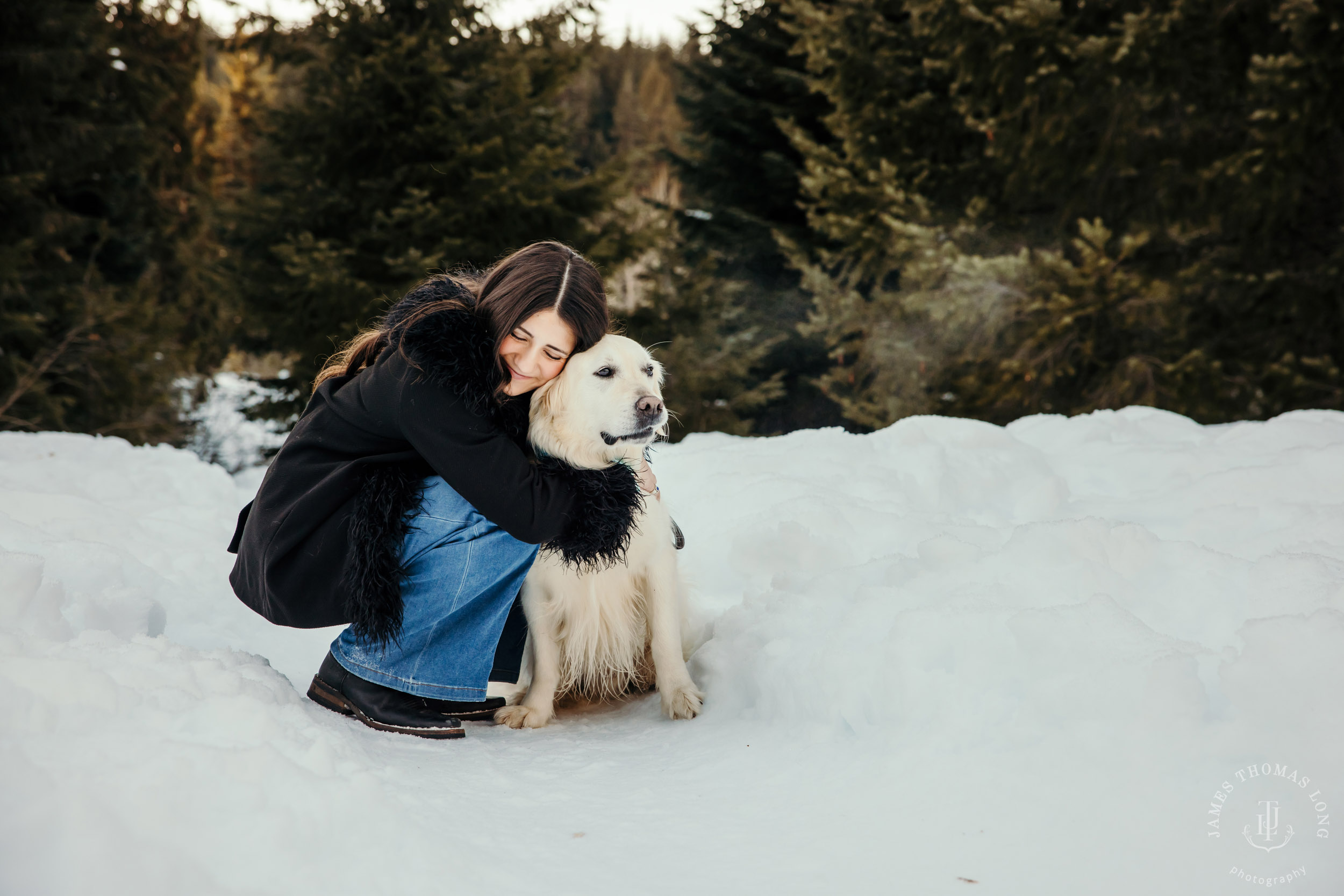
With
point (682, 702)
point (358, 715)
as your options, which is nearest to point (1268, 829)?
point (682, 702)

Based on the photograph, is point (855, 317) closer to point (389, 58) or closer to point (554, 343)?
point (389, 58)

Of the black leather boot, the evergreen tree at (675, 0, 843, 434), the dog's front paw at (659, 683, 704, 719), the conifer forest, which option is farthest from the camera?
the evergreen tree at (675, 0, 843, 434)

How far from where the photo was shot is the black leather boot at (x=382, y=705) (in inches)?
81.0

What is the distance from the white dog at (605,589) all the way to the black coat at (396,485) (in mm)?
85

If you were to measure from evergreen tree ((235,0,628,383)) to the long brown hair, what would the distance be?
16.9 ft

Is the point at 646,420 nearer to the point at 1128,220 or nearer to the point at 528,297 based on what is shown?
the point at 528,297

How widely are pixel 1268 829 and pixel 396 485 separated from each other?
1.86 metres

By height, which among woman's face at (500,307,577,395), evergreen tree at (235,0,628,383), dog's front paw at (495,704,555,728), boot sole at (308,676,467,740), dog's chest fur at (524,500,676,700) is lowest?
dog's front paw at (495,704,555,728)

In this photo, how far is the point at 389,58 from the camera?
7.27 metres

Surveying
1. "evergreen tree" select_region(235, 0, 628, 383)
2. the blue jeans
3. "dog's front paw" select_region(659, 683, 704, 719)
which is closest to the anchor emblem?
"dog's front paw" select_region(659, 683, 704, 719)

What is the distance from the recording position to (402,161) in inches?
304

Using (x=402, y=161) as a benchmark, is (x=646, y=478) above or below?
below

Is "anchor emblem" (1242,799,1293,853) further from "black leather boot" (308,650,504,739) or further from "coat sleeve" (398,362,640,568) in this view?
"black leather boot" (308,650,504,739)

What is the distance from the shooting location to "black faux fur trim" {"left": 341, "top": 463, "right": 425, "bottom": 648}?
201 cm
